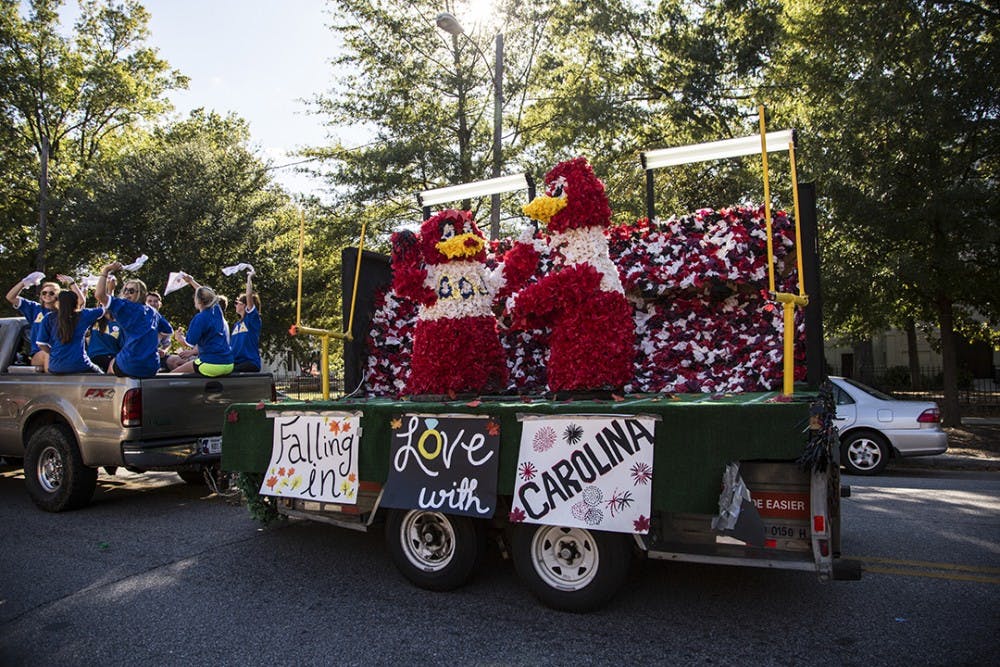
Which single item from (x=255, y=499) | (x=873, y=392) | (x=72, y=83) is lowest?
(x=255, y=499)

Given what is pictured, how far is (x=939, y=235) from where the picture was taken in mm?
12312

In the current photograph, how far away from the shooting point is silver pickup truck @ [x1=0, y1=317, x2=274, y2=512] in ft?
21.9

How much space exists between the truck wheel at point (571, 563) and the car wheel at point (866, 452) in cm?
718

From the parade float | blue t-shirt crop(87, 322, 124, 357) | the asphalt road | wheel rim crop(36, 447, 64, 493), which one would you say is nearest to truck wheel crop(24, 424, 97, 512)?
wheel rim crop(36, 447, 64, 493)

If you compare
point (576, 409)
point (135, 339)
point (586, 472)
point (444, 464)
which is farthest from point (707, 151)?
point (135, 339)

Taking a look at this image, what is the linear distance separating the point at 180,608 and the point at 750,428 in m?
3.61

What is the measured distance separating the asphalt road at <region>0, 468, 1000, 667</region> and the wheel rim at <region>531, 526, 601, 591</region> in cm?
21

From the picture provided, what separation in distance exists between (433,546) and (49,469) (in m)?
5.00

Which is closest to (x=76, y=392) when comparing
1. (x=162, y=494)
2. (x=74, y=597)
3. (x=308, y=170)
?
(x=162, y=494)

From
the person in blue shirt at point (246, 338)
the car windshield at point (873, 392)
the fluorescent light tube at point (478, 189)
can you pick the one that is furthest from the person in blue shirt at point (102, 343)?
the car windshield at point (873, 392)

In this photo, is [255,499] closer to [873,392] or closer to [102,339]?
[102,339]

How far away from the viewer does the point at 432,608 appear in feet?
14.1

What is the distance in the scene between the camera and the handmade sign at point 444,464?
4301mm

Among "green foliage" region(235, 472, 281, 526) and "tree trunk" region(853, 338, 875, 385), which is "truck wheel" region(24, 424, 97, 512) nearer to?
"green foliage" region(235, 472, 281, 526)
